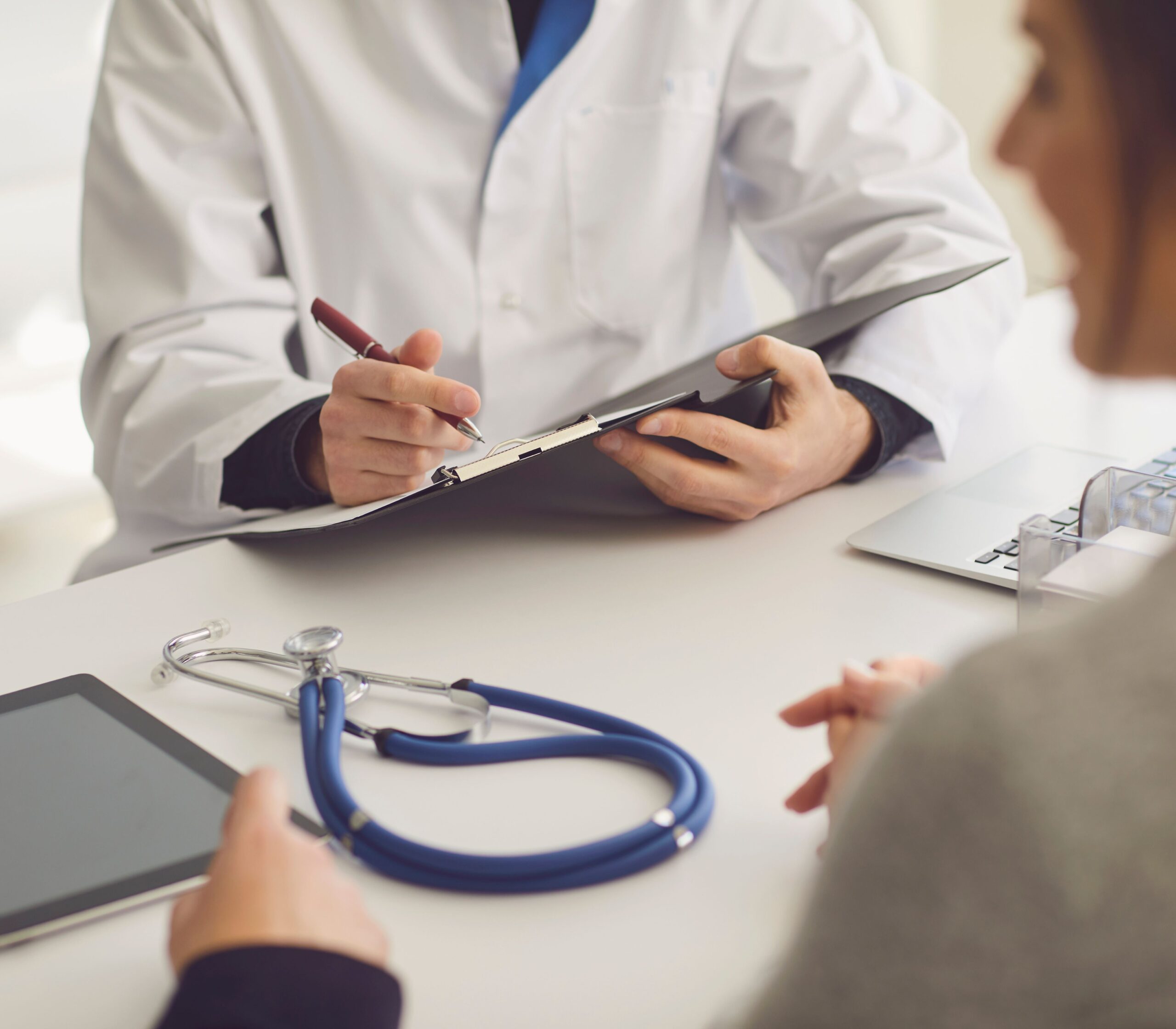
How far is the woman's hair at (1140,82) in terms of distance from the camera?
23cm

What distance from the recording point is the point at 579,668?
58cm

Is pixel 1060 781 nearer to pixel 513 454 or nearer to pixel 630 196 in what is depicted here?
pixel 513 454

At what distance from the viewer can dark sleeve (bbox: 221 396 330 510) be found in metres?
0.84

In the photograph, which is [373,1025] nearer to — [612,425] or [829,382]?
[612,425]

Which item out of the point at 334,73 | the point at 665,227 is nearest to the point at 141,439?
the point at 334,73

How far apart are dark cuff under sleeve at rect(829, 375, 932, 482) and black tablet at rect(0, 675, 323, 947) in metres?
0.50

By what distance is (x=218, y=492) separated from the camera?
874 mm

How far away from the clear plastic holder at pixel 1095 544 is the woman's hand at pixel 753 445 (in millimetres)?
186

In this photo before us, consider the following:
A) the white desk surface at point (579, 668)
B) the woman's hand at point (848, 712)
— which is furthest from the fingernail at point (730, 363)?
the woman's hand at point (848, 712)

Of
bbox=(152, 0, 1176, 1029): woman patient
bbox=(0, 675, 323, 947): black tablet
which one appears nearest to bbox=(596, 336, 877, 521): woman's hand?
bbox=(0, 675, 323, 947): black tablet

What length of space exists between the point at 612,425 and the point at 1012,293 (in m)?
0.53

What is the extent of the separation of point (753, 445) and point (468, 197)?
0.49 m

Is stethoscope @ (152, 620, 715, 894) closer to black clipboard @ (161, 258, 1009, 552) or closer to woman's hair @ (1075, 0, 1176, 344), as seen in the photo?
black clipboard @ (161, 258, 1009, 552)

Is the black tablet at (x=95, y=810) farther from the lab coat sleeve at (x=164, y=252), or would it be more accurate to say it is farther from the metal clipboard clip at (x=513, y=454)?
the lab coat sleeve at (x=164, y=252)
